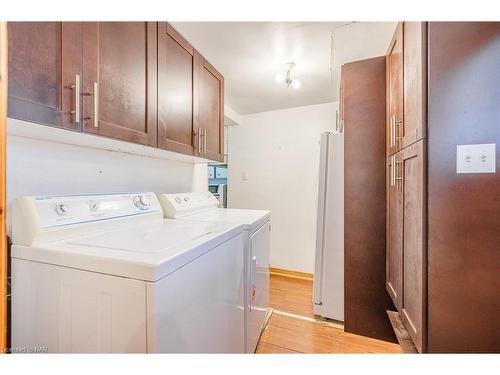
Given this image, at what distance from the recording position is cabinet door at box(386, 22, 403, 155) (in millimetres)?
1271

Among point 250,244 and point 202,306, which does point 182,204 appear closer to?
point 250,244

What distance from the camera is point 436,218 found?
923 mm

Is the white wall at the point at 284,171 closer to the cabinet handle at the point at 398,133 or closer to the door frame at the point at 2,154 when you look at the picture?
the cabinet handle at the point at 398,133

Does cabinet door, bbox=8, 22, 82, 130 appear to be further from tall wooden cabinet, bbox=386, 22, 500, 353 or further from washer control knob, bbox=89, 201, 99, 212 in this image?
tall wooden cabinet, bbox=386, 22, 500, 353

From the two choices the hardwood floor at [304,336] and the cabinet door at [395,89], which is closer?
the cabinet door at [395,89]

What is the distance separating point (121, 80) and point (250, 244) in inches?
43.2

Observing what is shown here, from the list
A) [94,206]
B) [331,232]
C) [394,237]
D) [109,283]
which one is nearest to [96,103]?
[94,206]

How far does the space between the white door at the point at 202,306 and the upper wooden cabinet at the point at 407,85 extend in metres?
1.01

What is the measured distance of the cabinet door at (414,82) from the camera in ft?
3.09

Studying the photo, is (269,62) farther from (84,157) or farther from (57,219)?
(57,219)

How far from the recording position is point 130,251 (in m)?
0.74

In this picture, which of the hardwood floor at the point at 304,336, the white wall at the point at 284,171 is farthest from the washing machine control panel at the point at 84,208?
the white wall at the point at 284,171
